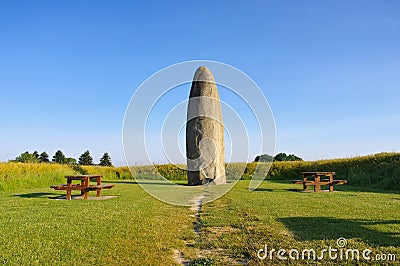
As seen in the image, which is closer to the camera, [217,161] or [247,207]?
[247,207]

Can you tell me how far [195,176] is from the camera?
16.9m

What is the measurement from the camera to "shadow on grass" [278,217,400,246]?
4.85 metres

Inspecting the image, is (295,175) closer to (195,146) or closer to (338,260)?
(195,146)

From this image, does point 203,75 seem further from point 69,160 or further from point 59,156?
point 59,156

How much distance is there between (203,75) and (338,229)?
43.9 ft

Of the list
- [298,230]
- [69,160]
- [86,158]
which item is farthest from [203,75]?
[86,158]

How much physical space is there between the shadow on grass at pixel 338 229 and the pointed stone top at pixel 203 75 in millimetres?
12176

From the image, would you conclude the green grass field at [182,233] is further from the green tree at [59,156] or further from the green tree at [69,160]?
the green tree at [59,156]

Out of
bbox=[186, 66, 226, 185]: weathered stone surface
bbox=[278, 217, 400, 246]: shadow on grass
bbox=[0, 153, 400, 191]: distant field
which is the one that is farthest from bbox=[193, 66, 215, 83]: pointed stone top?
bbox=[278, 217, 400, 246]: shadow on grass

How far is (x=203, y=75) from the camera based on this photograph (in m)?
18.0

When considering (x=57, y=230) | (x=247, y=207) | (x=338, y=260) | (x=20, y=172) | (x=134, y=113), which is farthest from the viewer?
(x=20, y=172)

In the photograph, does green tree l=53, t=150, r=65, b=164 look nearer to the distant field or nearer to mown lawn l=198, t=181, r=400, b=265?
the distant field

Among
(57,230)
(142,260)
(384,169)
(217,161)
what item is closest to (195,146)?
(217,161)

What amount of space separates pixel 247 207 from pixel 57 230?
14.1 ft
